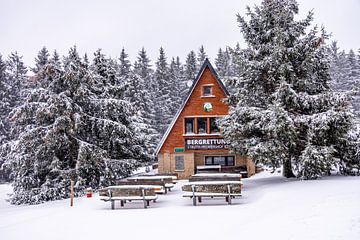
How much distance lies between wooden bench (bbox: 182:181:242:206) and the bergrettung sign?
37.9ft

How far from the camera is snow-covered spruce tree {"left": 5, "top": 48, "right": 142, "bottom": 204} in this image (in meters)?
20.2

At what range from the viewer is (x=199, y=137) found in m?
25.7

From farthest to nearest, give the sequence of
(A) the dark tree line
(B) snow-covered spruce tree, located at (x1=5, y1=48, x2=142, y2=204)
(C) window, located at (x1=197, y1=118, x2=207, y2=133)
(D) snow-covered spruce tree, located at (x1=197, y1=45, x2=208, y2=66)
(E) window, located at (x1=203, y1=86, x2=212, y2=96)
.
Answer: (D) snow-covered spruce tree, located at (x1=197, y1=45, x2=208, y2=66) → (C) window, located at (x1=197, y1=118, x2=207, y2=133) → (E) window, located at (x1=203, y1=86, x2=212, y2=96) → (B) snow-covered spruce tree, located at (x1=5, y1=48, x2=142, y2=204) → (A) the dark tree line

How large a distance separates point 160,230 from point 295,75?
1181 centimetres

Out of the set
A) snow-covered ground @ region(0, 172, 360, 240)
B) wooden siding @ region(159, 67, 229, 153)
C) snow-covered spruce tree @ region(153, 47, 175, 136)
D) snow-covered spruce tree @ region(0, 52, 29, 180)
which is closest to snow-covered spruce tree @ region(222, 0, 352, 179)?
snow-covered ground @ region(0, 172, 360, 240)

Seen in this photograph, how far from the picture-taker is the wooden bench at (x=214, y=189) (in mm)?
13609

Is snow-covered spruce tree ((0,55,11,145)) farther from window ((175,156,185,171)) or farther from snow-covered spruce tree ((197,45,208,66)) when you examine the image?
snow-covered spruce tree ((197,45,208,66))

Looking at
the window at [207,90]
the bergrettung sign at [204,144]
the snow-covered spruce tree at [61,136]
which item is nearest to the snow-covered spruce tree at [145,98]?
the bergrettung sign at [204,144]

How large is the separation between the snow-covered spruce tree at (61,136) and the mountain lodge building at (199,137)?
377 centimetres

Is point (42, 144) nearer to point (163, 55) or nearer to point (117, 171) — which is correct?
point (117, 171)

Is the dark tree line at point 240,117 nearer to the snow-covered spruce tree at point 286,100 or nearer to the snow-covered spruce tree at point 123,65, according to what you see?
the snow-covered spruce tree at point 286,100

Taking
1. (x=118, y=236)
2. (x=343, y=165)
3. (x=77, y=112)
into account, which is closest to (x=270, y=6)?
(x=343, y=165)

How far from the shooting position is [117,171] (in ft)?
Answer: 76.5

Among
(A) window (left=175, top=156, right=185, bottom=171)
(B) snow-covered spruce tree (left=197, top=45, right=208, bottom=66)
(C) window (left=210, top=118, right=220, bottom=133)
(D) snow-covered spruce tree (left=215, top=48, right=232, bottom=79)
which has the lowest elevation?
(A) window (left=175, top=156, right=185, bottom=171)
